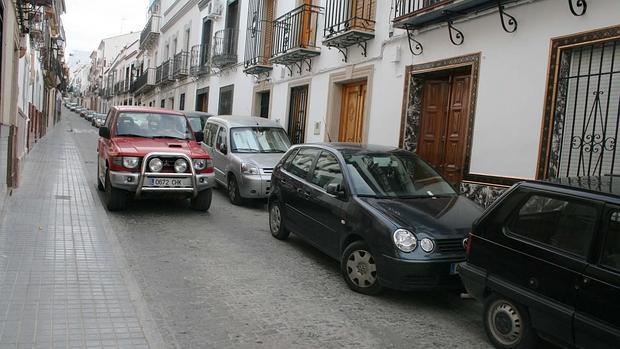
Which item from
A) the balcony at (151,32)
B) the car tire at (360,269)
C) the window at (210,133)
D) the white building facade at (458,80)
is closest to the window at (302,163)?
the car tire at (360,269)

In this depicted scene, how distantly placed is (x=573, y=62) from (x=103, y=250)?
6.38m

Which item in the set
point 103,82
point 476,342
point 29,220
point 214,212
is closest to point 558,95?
point 476,342

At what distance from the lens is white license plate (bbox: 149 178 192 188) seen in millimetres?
8289

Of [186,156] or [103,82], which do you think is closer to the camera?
[186,156]

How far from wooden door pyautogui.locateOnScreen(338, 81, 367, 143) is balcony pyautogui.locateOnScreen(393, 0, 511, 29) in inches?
92.2

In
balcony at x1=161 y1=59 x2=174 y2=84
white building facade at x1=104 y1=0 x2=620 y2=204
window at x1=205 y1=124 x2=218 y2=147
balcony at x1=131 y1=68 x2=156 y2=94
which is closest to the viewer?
white building facade at x1=104 y1=0 x2=620 y2=204

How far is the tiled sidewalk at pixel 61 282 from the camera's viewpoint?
12.7 feet

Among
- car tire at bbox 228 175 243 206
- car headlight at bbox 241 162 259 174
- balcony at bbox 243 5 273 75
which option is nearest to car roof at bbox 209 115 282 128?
car tire at bbox 228 175 243 206

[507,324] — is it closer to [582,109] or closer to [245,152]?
[582,109]

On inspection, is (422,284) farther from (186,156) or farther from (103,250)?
(186,156)

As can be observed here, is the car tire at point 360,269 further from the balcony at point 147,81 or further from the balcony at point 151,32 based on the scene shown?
the balcony at point 151,32

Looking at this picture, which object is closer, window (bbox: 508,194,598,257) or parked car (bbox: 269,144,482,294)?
window (bbox: 508,194,598,257)

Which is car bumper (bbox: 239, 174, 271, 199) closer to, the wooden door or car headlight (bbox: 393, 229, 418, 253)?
the wooden door

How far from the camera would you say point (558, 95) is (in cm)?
701
